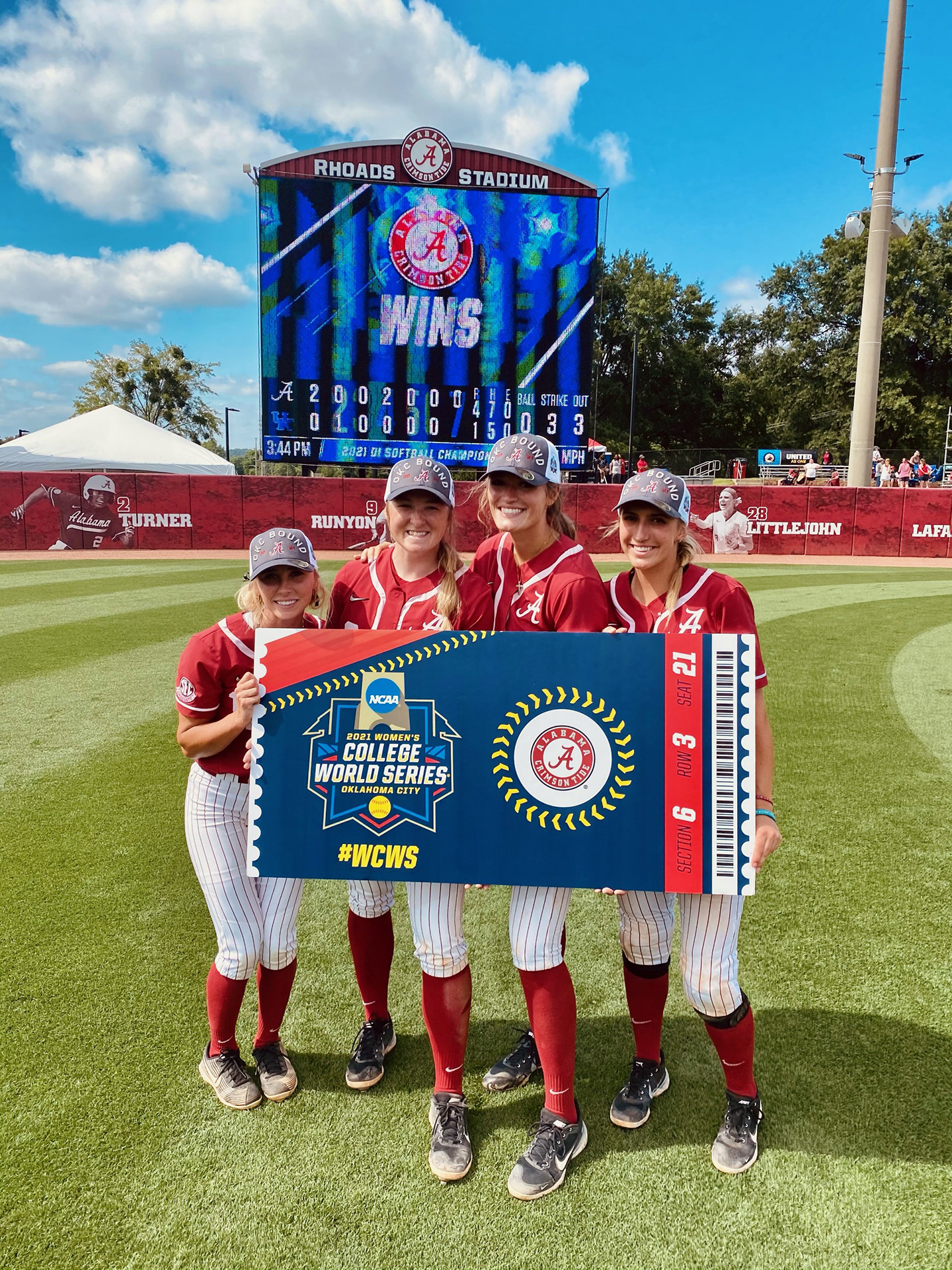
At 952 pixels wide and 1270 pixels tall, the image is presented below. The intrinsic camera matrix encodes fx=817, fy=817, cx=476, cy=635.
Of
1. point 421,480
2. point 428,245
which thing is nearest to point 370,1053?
point 421,480

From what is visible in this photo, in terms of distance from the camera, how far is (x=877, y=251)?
2266 centimetres

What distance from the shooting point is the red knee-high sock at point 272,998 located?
273 cm

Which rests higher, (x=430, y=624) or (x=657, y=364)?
(x=657, y=364)

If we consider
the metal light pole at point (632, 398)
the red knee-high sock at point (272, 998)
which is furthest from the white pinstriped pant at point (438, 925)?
the metal light pole at point (632, 398)

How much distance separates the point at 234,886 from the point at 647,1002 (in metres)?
1.40

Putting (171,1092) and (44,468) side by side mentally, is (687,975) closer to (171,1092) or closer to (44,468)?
(171,1092)

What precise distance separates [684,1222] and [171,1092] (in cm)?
165

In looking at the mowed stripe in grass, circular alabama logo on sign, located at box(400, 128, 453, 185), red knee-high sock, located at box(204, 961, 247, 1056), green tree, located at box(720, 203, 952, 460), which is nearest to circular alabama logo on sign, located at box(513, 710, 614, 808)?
red knee-high sock, located at box(204, 961, 247, 1056)

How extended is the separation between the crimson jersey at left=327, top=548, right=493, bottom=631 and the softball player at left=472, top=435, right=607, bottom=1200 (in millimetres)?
113

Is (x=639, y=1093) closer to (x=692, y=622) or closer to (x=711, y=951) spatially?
(x=711, y=951)

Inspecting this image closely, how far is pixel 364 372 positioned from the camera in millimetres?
19984

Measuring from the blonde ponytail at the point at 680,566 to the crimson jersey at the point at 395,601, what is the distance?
21.7 inches

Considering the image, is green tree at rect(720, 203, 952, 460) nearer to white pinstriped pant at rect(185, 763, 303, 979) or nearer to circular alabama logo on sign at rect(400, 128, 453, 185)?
circular alabama logo on sign at rect(400, 128, 453, 185)

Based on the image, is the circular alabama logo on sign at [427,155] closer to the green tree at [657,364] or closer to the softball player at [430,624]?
the softball player at [430,624]
